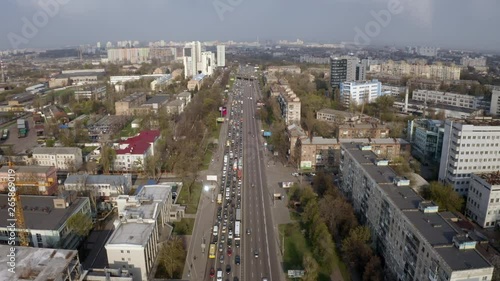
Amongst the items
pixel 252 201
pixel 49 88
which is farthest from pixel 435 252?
pixel 49 88

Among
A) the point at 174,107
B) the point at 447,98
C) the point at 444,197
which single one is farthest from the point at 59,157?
the point at 447,98

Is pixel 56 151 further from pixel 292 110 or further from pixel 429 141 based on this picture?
pixel 429 141

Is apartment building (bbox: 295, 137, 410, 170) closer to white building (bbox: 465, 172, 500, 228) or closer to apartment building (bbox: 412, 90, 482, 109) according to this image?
white building (bbox: 465, 172, 500, 228)

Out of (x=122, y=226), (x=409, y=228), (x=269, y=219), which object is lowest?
(x=269, y=219)

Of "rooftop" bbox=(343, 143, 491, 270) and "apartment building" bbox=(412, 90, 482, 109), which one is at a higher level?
"apartment building" bbox=(412, 90, 482, 109)

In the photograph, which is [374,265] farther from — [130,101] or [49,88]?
[49,88]

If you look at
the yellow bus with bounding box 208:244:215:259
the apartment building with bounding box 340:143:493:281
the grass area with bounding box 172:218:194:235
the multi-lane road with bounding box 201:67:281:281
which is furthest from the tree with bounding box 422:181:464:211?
the grass area with bounding box 172:218:194:235

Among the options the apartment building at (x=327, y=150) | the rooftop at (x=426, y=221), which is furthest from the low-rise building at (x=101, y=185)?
the rooftop at (x=426, y=221)

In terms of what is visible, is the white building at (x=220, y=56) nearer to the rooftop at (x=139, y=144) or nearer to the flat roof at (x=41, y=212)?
the rooftop at (x=139, y=144)
